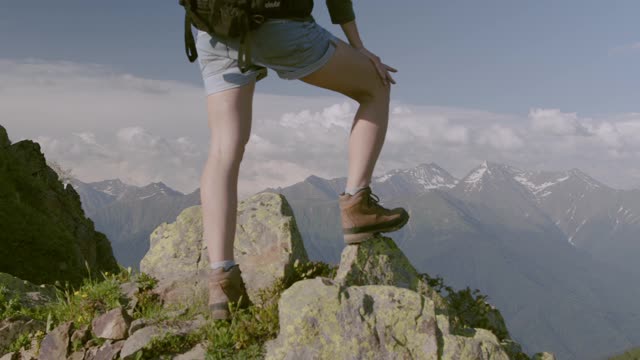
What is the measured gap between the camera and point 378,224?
7.42 m

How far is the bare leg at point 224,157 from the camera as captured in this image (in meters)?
6.04

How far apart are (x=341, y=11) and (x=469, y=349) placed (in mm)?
3921

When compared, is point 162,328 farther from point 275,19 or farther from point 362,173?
point 275,19

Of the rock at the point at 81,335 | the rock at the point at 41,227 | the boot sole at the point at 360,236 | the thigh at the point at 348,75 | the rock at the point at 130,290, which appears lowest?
the rock at the point at 41,227

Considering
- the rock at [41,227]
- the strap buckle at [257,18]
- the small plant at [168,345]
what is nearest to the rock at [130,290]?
the small plant at [168,345]

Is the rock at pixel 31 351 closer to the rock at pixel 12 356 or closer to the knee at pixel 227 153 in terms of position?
the rock at pixel 12 356

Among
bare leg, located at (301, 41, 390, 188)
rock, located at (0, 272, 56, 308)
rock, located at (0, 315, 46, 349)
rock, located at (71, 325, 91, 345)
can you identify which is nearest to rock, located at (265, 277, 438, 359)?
bare leg, located at (301, 41, 390, 188)

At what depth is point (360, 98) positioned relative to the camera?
6723 mm

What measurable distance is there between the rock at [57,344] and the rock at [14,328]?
3.98ft

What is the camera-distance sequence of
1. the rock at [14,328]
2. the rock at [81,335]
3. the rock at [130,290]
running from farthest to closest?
1. the rock at [130,290]
2. the rock at [14,328]
3. the rock at [81,335]

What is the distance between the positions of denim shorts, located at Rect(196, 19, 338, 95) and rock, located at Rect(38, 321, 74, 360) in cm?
345

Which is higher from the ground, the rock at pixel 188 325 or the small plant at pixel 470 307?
the rock at pixel 188 325

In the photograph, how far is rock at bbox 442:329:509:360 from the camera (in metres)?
5.92

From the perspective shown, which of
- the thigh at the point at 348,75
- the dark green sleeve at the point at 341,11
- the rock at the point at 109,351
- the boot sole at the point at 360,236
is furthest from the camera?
the boot sole at the point at 360,236
